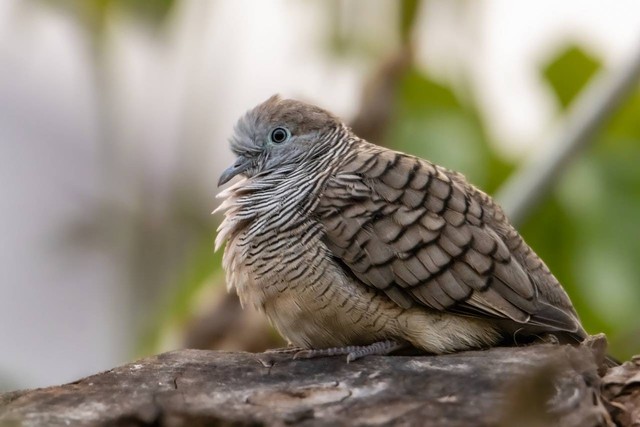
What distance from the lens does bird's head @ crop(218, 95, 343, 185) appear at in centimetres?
449

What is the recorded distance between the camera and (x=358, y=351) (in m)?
3.78

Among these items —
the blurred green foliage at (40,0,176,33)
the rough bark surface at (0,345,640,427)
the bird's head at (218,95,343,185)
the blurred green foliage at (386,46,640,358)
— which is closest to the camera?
the rough bark surface at (0,345,640,427)

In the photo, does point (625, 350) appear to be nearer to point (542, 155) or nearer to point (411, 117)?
point (542, 155)

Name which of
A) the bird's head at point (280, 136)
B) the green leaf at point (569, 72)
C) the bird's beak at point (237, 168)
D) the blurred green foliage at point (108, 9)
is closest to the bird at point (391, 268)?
the bird's head at point (280, 136)

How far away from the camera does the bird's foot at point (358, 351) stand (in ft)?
12.4

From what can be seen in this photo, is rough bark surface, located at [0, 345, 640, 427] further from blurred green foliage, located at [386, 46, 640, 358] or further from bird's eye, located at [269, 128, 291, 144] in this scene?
blurred green foliage, located at [386, 46, 640, 358]

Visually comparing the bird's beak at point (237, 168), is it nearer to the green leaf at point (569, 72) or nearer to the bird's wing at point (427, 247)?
the bird's wing at point (427, 247)

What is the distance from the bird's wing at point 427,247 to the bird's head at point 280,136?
463mm

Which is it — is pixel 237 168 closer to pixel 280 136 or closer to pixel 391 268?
pixel 280 136

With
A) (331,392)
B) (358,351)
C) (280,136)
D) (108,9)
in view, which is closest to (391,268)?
(358,351)

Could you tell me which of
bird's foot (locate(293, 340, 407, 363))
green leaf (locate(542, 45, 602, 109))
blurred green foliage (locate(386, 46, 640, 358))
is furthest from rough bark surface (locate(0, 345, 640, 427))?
green leaf (locate(542, 45, 602, 109))

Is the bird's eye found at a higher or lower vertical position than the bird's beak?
higher

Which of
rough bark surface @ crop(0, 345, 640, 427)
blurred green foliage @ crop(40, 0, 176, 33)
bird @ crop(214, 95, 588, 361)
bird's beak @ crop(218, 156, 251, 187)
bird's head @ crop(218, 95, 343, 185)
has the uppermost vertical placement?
blurred green foliage @ crop(40, 0, 176, 33)

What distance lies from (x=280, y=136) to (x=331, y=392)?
150 cm
